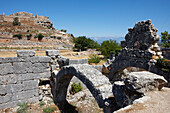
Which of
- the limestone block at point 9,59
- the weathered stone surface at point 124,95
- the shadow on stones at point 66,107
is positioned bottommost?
the shadow on stones at point 66,107

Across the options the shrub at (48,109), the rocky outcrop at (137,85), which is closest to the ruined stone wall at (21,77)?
the shrub at (48,109)

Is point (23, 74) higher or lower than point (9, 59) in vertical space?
lower

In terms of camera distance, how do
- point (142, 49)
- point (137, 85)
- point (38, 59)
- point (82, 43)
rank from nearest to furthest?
point (137, 85)
point (38, 59)
point (142, 49)
point (82, 43)

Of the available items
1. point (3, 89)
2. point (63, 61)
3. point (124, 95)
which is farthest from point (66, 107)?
point (124, 95)

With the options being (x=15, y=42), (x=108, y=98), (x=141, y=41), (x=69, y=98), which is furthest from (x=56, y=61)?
(x=15, y=42)

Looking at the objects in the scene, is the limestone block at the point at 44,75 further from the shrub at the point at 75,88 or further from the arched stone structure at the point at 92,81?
the shrub at the point at 75,88

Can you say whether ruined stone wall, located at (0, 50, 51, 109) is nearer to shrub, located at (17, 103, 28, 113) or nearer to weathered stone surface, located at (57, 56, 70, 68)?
shrub, located at (17, 103, 28, 113)

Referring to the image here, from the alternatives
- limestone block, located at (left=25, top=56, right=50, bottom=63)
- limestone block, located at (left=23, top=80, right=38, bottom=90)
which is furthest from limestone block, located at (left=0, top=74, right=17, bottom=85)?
limestone block, located at (left=25, top=56, right=50, bottom=63)

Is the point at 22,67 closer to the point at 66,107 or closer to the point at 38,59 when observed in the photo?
the point at 38,59

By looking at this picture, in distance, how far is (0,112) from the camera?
5945 mm

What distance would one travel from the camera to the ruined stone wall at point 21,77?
6.01 m

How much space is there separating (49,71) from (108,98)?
15.8 feet

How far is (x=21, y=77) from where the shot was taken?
6352 mm

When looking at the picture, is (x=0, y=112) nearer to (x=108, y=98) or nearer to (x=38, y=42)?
(x=108, y=98)
